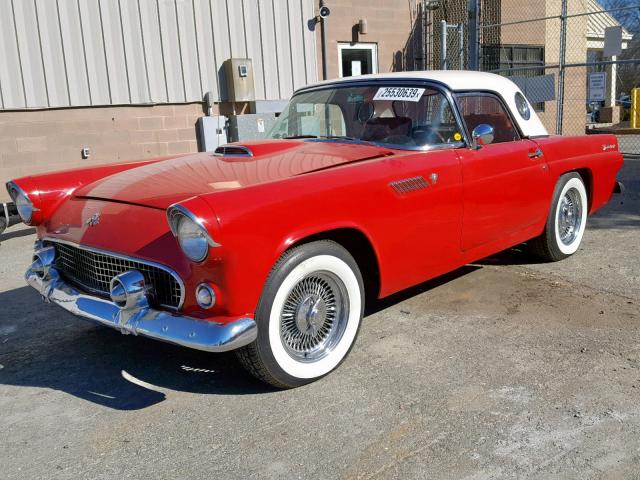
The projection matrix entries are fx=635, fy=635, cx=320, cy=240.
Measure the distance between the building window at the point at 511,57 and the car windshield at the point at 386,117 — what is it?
34.2 ft

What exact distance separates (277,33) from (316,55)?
2.57 ft

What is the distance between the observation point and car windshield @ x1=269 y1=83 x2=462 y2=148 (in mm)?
3963

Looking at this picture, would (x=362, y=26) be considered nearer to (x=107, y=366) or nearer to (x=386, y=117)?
(x=386, y=117)

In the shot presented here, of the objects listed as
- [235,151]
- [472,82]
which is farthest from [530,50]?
[235,151]

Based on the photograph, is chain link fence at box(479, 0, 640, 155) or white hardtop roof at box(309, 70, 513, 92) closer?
white hardtop roof at box(309, 70, 513, 92)

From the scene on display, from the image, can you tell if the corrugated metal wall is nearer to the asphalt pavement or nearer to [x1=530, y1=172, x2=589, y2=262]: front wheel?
the asphalt pavement

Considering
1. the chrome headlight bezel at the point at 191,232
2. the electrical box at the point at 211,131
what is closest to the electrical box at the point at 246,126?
the electrical box at the point at 211,131

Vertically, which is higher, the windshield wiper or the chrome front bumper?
the windshield wiper

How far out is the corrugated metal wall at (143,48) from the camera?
7.98m

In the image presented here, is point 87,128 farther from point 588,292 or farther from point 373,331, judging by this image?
point 588,292

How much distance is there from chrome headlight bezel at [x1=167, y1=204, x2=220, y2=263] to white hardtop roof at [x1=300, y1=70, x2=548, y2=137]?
2.11 meters

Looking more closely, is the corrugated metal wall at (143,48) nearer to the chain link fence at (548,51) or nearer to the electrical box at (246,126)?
the electrical box at (246,126)

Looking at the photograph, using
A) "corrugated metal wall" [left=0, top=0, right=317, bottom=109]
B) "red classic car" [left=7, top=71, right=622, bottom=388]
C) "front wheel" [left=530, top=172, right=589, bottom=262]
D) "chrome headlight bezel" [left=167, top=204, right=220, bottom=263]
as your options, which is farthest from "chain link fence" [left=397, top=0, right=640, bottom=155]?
"chrome headlight bezel" [left=167, top=204, right=220, bottom=263]

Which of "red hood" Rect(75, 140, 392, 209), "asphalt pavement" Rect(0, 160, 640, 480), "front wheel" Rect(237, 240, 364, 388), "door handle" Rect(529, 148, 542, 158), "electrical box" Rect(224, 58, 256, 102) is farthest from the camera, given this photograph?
"electrical box" Rect(224, 58, 256, 102)
